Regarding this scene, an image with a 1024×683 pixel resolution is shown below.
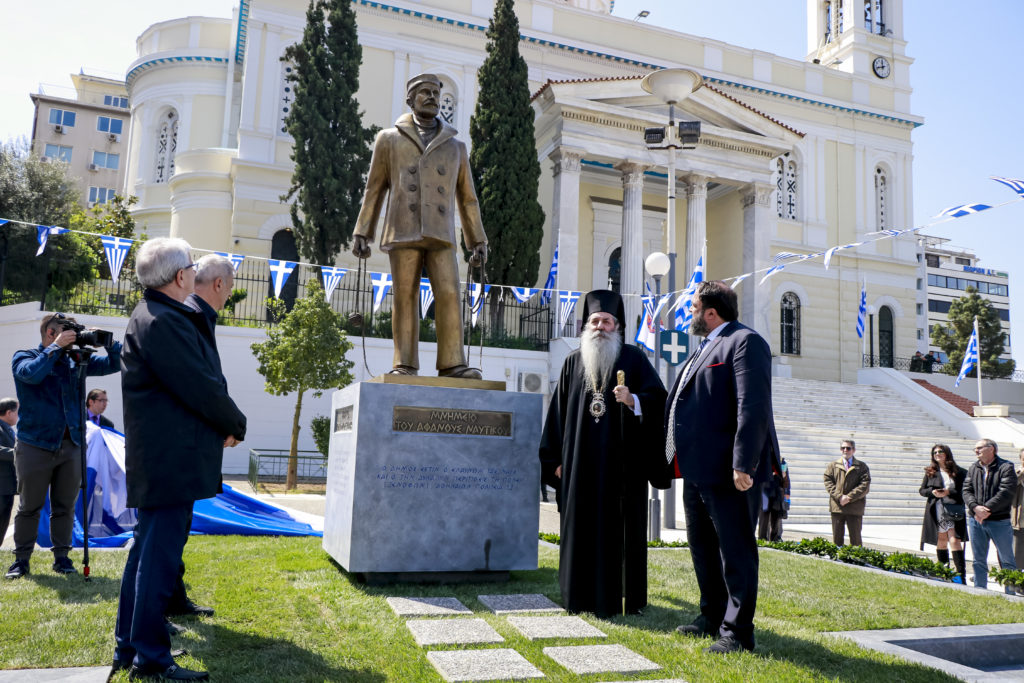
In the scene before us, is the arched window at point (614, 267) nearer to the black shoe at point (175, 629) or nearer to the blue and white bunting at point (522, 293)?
the blue and white bunting at point (522, 293)

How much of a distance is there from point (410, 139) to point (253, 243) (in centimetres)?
1976

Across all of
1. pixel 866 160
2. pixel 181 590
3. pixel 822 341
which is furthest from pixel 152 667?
pixel 866 160

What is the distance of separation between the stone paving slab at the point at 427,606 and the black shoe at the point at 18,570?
3.00 meters

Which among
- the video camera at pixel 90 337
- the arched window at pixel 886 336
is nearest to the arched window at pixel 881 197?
the arched window at pixel 886 336

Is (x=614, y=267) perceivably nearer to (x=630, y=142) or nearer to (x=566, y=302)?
(x=630, y=142)

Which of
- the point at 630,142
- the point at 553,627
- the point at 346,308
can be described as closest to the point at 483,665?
the point at 553,627

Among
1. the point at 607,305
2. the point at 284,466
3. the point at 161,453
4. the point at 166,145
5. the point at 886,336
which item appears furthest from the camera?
the point at 886,336

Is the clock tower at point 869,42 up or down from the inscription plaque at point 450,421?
up

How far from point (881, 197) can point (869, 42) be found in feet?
22.3

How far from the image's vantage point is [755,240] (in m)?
26.3

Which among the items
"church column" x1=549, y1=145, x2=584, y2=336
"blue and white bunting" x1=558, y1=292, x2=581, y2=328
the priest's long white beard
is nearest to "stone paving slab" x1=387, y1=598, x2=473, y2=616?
the priest's long white beard

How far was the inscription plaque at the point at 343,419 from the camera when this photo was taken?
6.25m

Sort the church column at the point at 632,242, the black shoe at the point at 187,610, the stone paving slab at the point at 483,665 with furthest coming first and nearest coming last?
1. the church column at the point at 632,242
2. the black shoe at the point at 187,610
3. the stone paving slab at the point at 483,665

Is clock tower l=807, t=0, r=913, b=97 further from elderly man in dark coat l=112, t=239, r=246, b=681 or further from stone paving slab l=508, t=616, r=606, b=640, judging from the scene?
elderly man in dark coat l=112, t=239, r=246, b=681
